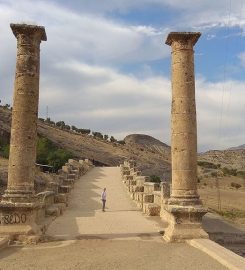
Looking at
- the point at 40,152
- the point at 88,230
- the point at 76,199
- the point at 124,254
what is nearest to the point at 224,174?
the point at 40,152

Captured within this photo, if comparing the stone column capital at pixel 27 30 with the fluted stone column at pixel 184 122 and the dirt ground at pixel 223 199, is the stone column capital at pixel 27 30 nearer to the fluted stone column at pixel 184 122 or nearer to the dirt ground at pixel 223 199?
the fluted stone column at pixel 184 122

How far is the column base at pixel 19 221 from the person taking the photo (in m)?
13.6

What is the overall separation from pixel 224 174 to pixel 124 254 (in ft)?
195

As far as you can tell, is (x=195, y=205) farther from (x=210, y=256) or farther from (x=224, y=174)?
(x=224, y=174)

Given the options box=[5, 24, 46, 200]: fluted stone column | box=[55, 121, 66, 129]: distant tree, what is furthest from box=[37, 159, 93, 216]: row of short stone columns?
A: box=[55, 121, 66, 129]: distant tree

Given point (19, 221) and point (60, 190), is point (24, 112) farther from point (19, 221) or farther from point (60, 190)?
point (60, 190)

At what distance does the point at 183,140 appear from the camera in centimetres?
1492

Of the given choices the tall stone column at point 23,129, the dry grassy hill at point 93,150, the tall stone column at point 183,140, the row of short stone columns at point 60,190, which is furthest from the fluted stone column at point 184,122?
the dry grassy hill at point 93,150

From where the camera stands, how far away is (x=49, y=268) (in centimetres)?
1023

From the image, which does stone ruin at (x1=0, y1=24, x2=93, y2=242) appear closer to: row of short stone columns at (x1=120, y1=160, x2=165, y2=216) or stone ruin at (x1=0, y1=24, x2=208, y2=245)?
stone ruin at (x1=0, y1=24, x2=208, y2=245)

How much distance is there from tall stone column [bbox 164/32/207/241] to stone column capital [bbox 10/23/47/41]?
4271 millimetres

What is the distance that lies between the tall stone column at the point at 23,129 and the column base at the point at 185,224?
4230mm

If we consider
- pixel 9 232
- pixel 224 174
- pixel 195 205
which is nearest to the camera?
pixel 9 232

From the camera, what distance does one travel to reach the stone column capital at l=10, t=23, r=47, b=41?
15141 mm
